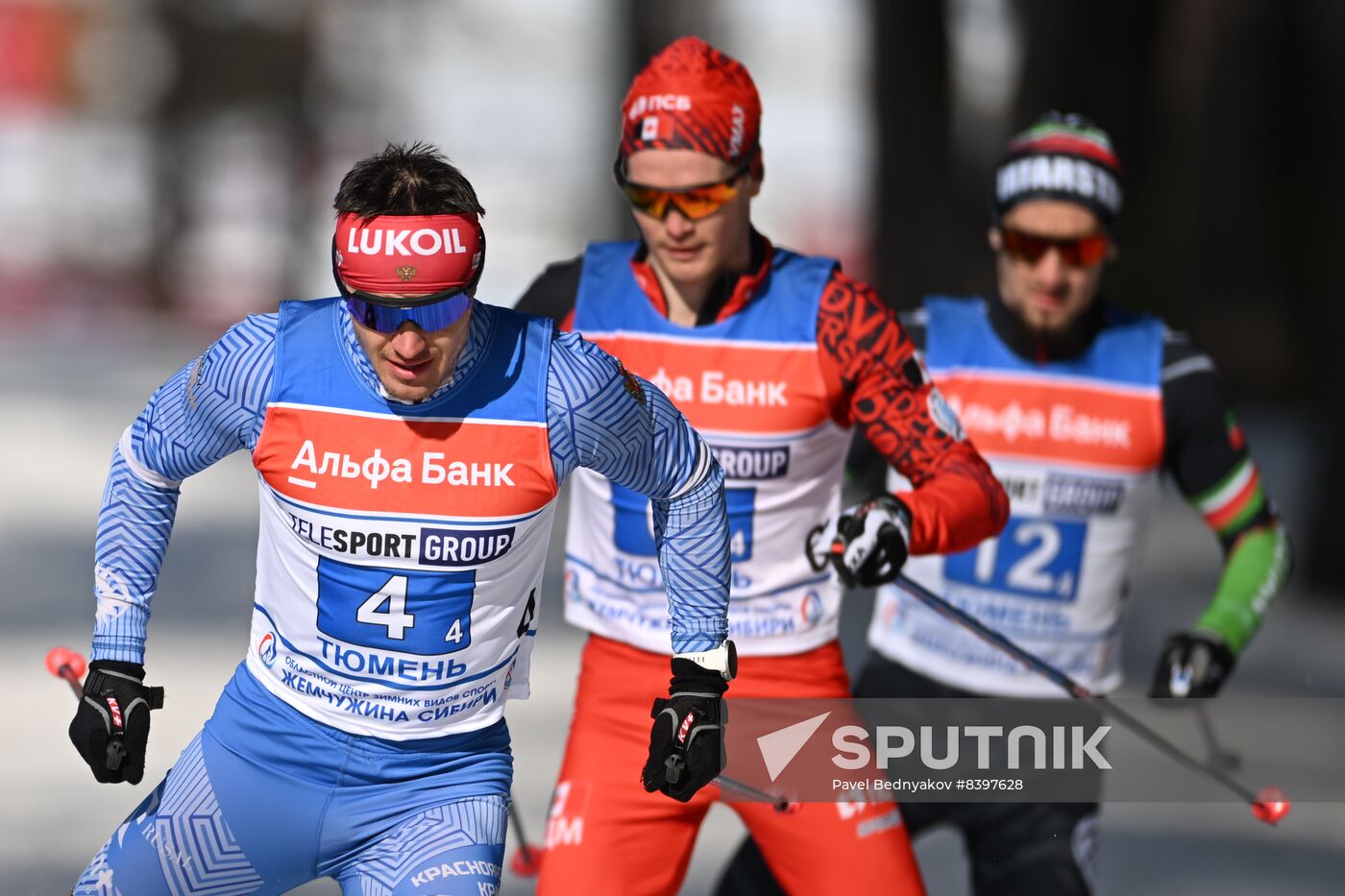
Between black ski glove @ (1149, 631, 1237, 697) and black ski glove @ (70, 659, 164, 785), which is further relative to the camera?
black ski glove @ (1149, 631, 1237, 697)

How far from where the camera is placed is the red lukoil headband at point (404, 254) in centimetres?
353

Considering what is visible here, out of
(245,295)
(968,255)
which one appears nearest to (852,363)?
(968,255)

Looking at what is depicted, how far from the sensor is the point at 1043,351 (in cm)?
542

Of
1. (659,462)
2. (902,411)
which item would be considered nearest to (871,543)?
(902,411)

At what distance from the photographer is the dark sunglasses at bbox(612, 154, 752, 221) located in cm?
448

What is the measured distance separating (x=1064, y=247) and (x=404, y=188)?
2336 millimetres

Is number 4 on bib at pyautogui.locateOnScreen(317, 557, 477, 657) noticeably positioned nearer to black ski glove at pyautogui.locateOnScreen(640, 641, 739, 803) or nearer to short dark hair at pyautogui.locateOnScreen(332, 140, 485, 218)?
black ski glove at pyautogui.locateOnScreen(640, 641, 739, 803)

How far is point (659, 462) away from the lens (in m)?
3.83

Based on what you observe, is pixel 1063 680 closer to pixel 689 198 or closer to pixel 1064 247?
pixel 1064 247

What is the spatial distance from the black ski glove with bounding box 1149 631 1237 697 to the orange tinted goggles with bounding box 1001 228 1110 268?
1132 millimetres

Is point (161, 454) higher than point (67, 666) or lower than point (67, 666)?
higher

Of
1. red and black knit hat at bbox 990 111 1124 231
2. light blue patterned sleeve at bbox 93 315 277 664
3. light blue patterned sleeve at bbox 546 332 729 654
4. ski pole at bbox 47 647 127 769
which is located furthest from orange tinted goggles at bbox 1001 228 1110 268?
ski pole at bbox 47 647 127 769

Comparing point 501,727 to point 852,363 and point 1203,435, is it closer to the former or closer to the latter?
point 852,363

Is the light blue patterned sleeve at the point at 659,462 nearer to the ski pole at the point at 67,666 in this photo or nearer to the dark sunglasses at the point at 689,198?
the dark sunglasses at the point at 689,198
